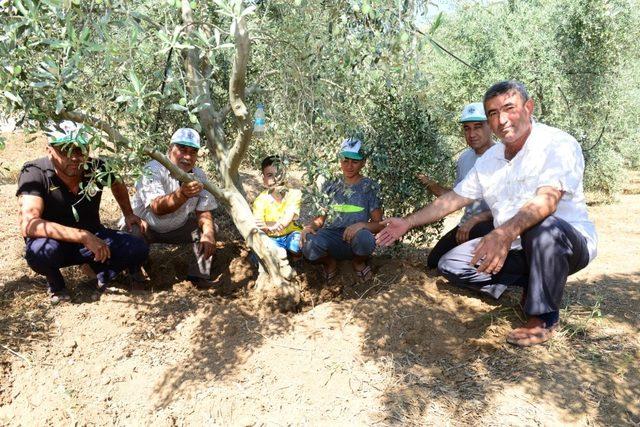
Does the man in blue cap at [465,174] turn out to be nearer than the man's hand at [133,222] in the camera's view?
Yes

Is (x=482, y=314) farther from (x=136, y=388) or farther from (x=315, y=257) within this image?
(x=136, y=388)

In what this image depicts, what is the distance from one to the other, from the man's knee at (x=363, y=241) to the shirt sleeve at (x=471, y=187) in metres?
0.88

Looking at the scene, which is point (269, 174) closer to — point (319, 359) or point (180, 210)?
point (180, 210)

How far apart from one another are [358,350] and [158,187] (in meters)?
2.49

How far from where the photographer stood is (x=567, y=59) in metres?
8.27

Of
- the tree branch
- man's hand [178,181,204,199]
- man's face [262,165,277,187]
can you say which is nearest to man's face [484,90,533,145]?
the tree branch

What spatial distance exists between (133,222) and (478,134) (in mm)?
3374

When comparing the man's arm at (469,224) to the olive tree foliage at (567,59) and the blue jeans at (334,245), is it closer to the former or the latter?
the blue jeans at (334,245)

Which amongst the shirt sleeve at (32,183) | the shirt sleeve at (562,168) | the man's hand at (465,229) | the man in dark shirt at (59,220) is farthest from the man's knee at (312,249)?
the shirt sleeve at (32,183)

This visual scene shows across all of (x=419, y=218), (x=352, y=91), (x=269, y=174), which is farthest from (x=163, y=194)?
(x=419, y=218)

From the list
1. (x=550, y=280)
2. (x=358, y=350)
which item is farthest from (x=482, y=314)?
(x=358, y=350)

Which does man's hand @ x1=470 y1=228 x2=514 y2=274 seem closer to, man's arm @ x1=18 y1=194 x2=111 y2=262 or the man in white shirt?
the man in white shirt

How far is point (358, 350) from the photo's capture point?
359 cm

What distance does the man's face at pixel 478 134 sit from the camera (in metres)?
4.72
